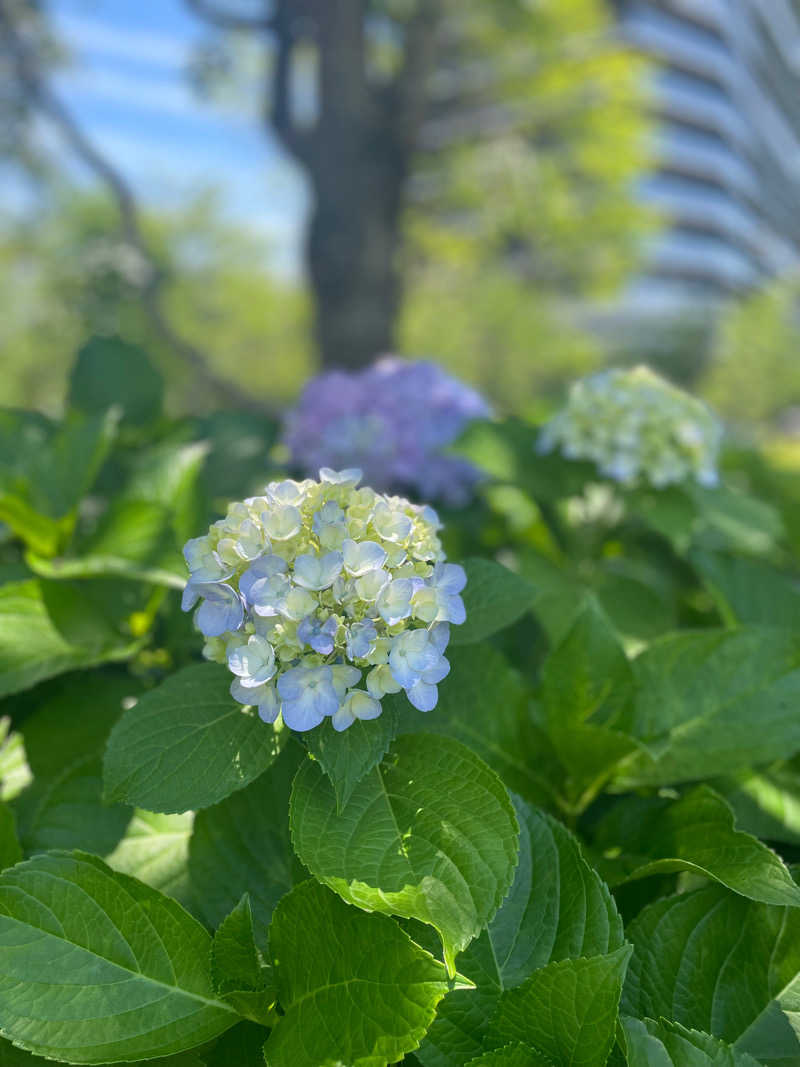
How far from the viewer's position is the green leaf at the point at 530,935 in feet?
2.95

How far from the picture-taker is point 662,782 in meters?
1.21

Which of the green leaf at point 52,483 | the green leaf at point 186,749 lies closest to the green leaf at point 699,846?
the green leaf at point 186,749

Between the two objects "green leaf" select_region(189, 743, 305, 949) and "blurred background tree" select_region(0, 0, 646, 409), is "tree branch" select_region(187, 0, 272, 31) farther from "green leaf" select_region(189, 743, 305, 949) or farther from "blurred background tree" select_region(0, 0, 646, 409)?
"green leaf" select_region(189, 743, 305, 949)

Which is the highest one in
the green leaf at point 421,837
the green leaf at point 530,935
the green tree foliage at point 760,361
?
the green leaf at point 421,837

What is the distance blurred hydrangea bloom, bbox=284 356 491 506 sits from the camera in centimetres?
215

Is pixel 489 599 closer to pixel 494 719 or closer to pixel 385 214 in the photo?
pixel 494 719

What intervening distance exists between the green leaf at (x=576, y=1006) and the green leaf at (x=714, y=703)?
40cm

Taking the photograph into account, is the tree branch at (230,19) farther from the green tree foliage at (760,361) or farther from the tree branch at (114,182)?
the green tree foliage at (760,361)

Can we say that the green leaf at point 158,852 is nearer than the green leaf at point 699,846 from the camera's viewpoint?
No

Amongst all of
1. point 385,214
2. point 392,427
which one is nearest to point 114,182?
point 385,214

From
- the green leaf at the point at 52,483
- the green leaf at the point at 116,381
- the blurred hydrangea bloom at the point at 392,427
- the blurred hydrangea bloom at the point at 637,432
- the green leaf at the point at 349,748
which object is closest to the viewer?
the green leaf at the point at 349,748

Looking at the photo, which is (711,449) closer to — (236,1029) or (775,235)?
(236,1029)

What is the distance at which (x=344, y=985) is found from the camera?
0.86 metres

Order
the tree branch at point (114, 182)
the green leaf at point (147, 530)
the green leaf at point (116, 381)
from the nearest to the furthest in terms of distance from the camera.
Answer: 1. the green leaf at point (147, 530)
2. the green leaf at point (116, 381)
3. the tree branch at point (114, 182)
